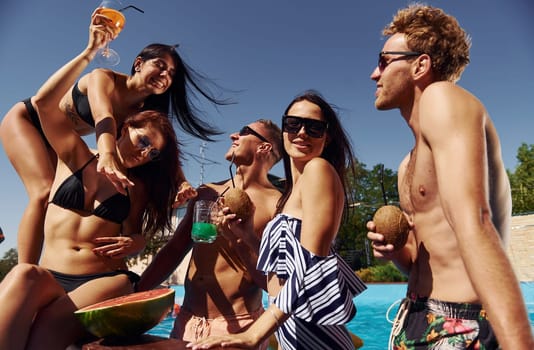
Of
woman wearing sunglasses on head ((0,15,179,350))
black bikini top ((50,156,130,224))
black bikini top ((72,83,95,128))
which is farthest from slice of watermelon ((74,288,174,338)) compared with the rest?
black bikini top ((72,83,95,128))

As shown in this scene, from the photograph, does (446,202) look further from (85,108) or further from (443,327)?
(85,108)

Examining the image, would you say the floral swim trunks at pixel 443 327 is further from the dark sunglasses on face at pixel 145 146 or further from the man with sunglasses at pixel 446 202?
the dark sunglasses on face at pixel 145 146

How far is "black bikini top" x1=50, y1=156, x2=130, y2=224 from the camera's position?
2.54 metres

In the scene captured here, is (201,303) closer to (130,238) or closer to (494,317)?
(130,238)

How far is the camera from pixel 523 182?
32.6m

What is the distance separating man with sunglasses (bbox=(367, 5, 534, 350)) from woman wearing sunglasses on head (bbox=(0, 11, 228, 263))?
1.79 metres

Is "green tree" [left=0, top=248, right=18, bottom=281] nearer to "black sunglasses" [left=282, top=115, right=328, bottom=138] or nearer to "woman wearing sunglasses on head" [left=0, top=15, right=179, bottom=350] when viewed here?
"woman wearing sunglasses on head" [left=0, top=15, right=179, bottom=350]

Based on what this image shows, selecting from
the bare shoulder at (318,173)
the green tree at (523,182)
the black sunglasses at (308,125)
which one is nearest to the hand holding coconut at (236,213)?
the black sunglasses at (308,125)

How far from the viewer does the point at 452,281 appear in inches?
68.9

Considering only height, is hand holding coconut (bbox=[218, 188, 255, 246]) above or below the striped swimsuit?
above

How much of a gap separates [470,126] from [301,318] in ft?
4.57

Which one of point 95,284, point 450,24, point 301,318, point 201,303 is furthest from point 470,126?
point 201,303

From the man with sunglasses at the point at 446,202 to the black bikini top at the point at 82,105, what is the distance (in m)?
2.41

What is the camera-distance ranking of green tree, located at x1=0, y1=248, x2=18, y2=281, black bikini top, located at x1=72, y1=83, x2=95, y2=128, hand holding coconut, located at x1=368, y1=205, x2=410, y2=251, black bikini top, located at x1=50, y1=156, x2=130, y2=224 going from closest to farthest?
hand holding coconut, located at x1=368, y1=205, x2=410, y2=251, black bikini top, located at x1=50, y1=156, x2=130, y2=224, black bikini top, located at x1=72, y1=83, x2=95, y2=128, green tree, located at x1=0, y1=248, x2=18, y2=281
